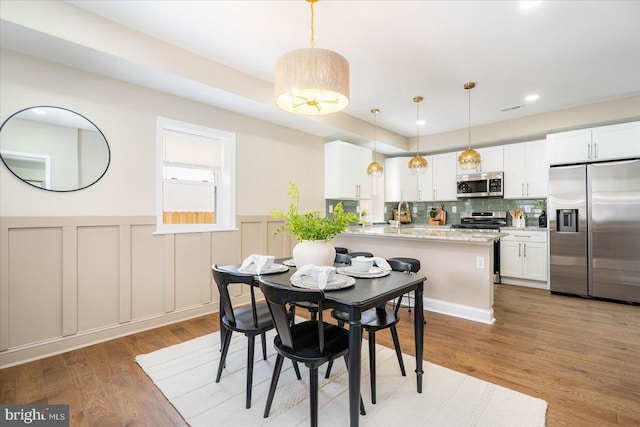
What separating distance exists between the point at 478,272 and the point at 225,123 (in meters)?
3.44

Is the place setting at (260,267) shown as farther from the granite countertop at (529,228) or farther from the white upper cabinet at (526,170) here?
the white upper cabinet at (526,170)

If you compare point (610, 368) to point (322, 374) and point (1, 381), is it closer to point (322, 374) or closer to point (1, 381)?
point (322, 374)

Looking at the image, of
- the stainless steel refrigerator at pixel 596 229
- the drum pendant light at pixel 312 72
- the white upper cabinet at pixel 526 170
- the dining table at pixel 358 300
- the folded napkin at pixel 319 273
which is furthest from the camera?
the white upper cabinet at pixel 526 170

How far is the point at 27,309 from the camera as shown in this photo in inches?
94.7

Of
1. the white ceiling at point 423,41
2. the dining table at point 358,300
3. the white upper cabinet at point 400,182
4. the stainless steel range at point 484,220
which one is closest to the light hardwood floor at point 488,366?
the dining table at point 358,300

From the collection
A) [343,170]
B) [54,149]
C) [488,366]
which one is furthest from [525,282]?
[54,149]

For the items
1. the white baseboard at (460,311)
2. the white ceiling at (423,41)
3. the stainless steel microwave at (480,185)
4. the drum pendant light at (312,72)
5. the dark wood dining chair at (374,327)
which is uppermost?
the white ceiling at (423,41)

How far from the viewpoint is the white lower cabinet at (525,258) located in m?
4.61

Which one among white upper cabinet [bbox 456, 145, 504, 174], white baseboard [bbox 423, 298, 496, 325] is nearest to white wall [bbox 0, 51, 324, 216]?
white baseboard [bbox 423, 298, 496, 325]

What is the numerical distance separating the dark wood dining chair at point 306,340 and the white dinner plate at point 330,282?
0.64ft

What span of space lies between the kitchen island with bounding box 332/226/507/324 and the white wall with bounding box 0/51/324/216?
1685 millimetres

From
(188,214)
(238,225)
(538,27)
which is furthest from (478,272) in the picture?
(188,214)

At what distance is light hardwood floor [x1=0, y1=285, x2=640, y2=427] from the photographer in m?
1.81

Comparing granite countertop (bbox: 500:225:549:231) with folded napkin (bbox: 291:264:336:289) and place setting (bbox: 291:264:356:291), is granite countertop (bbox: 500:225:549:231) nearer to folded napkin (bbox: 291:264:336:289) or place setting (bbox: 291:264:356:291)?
place setting (bbox: 291:264:356:291)
